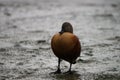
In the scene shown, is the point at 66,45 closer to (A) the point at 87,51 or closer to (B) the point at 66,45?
(B) the point at 66,45

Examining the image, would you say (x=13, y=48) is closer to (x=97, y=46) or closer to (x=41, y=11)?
(x=97, y=46)

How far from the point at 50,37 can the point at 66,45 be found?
12.3ft

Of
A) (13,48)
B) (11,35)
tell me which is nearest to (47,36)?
(11,35)

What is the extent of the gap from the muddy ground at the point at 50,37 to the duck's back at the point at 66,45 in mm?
377

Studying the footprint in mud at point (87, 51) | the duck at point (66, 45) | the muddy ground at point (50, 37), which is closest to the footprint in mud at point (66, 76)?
the muddy ground at point (50, 37)

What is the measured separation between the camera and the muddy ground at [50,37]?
677 cm

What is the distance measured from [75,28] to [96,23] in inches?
40.8

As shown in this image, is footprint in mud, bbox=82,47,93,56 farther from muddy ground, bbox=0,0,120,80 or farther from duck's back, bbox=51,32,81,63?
duck's back, bbox=51,32,81,63

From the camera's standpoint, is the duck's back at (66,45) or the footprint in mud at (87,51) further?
the footprint in mud at (87,51)

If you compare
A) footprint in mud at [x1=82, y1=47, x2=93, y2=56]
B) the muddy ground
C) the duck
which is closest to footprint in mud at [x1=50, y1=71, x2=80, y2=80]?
the muddy ground

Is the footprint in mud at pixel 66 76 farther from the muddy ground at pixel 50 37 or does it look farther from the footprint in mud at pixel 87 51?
the footprint in mud at pixel 87 51

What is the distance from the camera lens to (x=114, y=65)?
7.15 m

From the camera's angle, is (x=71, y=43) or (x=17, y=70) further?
(x=17, y=70)

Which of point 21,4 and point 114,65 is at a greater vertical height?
point 21,4
